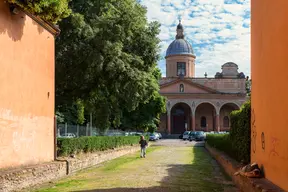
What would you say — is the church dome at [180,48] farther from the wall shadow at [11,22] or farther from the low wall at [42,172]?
the wall shadow at [11,22]

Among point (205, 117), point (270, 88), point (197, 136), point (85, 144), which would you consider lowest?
point (197, 136)

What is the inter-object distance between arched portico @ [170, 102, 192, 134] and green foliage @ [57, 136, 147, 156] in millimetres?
45616

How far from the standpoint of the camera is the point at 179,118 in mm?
75125

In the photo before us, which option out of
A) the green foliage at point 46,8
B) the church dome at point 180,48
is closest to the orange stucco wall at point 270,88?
the green foliage at point 46,8

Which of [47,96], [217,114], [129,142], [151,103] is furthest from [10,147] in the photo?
[217,114]

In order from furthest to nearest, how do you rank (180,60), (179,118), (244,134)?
(180,60), (179,118), (244,134)

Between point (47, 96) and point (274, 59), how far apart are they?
8.73m

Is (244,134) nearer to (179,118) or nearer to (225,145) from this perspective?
(225,145)

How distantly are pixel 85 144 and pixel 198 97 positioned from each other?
52.9 metres

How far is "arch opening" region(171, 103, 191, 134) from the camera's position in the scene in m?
74.7

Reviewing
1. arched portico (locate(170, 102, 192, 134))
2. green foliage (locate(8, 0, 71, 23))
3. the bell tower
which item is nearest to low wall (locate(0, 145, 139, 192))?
green foliage (locate(8, 0, 71, 23))

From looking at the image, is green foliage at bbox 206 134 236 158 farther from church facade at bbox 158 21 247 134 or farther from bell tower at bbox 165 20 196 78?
bell tower at bbox 165 20 196 78

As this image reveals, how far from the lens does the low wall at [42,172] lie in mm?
10188

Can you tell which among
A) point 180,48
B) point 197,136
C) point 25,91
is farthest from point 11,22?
point 180,48
